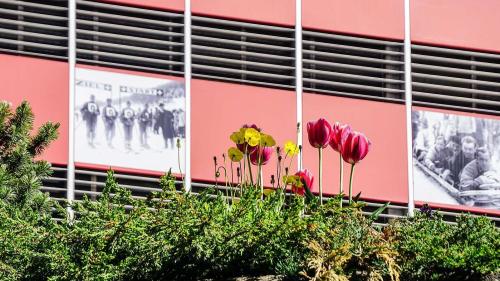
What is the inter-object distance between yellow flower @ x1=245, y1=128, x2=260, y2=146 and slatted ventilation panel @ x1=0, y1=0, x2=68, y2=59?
1514 cm

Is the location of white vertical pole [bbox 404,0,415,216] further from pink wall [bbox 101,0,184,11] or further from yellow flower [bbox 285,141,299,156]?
yellow flower [bbox 285,141,299,156]

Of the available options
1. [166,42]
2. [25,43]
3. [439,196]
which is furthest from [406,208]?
[25,43]

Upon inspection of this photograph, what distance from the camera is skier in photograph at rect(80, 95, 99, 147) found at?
24.5m

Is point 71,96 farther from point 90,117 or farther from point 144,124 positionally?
point 144,124

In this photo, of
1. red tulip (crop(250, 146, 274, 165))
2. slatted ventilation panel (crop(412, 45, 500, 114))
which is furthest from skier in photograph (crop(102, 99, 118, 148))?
red tulip (crop(250, 146, 274, 165))

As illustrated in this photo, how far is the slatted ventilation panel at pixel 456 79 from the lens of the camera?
27438mm

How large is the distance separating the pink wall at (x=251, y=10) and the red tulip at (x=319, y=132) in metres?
15.6

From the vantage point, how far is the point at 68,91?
24.5 metres

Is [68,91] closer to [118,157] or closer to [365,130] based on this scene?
[118,157]

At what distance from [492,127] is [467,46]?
1.45 m

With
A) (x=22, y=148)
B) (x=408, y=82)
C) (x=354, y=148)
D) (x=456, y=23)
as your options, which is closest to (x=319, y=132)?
(x=354, y=148)

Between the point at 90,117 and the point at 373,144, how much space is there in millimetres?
4742

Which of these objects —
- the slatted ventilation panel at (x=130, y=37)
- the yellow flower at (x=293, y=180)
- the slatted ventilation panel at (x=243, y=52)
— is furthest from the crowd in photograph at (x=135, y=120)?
the yellow flower at (x=293, y=180)

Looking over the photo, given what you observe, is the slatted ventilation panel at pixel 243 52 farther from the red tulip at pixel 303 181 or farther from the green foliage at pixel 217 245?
the green foliage at pixel 217 245
